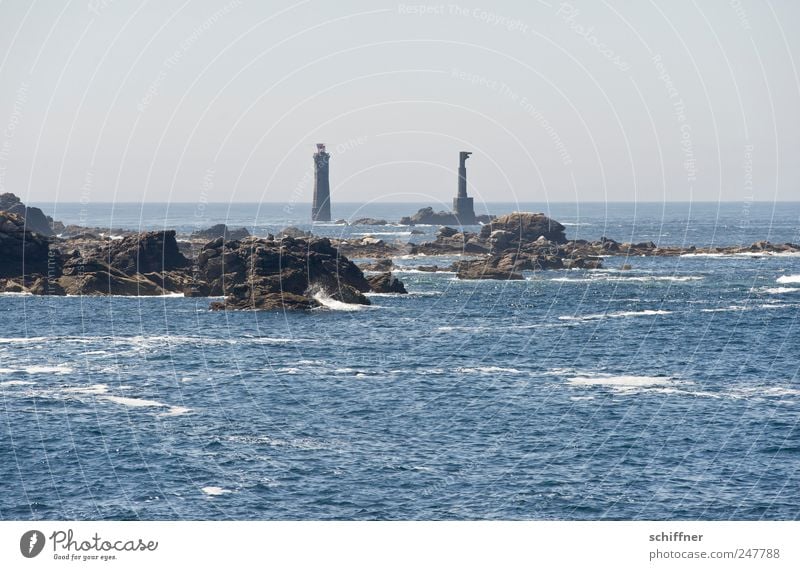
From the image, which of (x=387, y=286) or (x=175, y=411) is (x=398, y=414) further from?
(x=387, y=286)

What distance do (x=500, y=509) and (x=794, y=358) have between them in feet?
171

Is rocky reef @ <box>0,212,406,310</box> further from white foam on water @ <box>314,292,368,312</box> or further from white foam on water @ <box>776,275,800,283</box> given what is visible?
white foam on water @ <box>776,275,800,283</box>

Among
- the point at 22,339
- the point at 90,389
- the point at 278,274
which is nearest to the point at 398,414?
the point at 90,389

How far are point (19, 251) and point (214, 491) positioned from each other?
103121mm

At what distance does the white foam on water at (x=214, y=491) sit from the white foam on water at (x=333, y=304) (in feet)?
244

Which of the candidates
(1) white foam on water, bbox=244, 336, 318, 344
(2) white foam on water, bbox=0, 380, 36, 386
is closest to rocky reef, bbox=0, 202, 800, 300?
(1) white foam on water, bbox=244, 336, 318, 344

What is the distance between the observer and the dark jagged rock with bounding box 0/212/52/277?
142875mm

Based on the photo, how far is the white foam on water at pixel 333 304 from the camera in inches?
5037

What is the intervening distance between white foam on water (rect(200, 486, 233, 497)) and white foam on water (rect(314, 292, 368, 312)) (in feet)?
244

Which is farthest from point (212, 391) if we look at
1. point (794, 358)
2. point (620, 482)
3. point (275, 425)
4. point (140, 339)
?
point (794, 358)

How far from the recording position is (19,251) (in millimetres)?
144125

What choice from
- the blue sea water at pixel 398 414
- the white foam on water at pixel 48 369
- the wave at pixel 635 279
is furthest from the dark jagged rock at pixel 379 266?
the white foam on water at pixel 48 369

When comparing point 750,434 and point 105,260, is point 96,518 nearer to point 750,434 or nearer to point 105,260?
point 750,434
